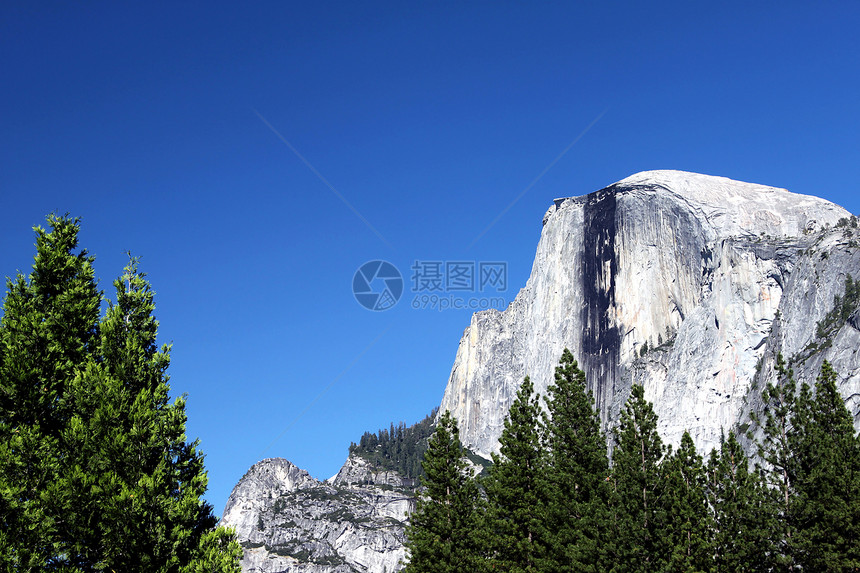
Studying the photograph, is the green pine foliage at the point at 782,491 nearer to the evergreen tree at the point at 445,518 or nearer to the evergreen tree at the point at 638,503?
the evergreen tree at the point at 638,503

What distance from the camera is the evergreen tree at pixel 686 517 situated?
3634 cm

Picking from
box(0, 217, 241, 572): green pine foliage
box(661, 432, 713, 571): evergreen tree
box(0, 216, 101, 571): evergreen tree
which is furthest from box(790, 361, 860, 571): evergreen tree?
box(0, 216, 101, 571): evergreen tree

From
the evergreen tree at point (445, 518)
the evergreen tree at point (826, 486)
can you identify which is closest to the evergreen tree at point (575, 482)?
the evergreen tree at point (445, 518)

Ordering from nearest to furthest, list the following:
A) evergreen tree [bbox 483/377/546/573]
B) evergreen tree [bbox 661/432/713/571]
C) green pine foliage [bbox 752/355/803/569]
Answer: evergreen tree [bbox 661/432/713/571], green pine foliage [bbox 752/355/803/569], evergreen tree [bbox 483/377/546/573]

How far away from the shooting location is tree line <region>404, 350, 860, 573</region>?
3675cm

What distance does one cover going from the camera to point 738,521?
3781 centimetres

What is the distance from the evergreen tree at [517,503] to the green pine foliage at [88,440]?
24268mm

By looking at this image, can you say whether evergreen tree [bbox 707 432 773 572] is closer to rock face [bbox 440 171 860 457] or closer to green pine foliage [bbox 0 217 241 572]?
green pine foliage [bbox 0 217 241 572]

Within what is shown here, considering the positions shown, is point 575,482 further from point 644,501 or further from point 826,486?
point 826,486

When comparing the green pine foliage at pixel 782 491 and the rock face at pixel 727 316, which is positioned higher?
the rock face at pixel 727 316

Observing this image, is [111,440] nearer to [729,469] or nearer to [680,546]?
[680,546]

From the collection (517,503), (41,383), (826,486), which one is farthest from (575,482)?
(41,383)

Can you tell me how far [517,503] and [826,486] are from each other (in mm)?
16818

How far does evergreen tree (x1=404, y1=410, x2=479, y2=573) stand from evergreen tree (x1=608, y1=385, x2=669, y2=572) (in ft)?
30.3
